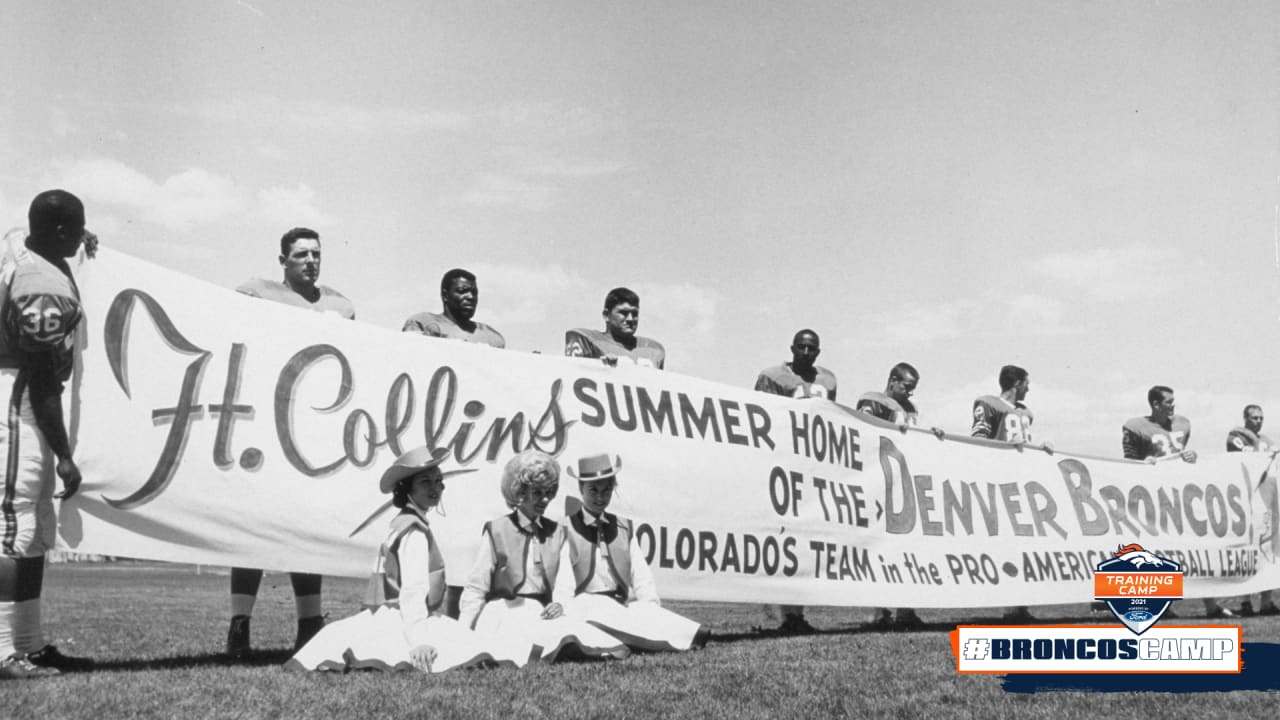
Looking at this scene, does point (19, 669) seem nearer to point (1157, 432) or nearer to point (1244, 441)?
point (1157, 432)

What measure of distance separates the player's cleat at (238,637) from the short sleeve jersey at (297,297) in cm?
201

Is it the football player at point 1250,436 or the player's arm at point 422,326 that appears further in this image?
the football player at point 1250,436

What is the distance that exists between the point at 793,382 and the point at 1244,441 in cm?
710

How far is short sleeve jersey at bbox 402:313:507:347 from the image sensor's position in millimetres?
7652

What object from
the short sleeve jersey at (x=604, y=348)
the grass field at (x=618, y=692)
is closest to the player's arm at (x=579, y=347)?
the short sleeve jersey at (x=604, y=348)

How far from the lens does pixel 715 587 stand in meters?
7.76

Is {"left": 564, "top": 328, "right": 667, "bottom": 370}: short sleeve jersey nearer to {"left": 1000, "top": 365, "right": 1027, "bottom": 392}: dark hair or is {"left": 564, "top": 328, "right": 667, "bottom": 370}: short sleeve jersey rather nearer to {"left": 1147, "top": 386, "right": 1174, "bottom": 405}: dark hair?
{"left": 1000, "top": 365, "right": 1027, "bottom": 392}: dark hair

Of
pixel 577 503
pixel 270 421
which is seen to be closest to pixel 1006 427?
pixel 577 503

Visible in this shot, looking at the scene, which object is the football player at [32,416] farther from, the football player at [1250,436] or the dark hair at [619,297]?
the football player at [1250,436]

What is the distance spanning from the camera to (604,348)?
8406 millimetres

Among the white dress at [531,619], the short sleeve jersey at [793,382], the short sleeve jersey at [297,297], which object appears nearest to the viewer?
the white dress at [531,619]

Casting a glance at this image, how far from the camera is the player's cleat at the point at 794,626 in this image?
8.26 m

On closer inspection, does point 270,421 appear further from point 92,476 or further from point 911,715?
point 911,715

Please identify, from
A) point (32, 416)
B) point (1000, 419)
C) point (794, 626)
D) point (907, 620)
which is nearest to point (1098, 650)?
point (794, 626)
